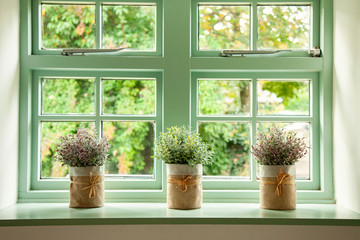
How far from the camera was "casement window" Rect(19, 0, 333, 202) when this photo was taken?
9.29 feet

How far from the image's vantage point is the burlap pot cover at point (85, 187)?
8.32 feet

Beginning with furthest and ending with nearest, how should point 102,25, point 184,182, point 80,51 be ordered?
point 102,25 < point 80,51 < point 184,182

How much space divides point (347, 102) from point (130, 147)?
1355 millimetres

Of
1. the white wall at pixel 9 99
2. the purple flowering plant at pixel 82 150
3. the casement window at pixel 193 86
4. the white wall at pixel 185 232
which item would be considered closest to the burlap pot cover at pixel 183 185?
the white wall at pixel 185 232

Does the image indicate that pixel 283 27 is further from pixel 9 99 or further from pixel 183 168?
pixel 9 99

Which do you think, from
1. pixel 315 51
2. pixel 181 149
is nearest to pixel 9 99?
pixel 181 149

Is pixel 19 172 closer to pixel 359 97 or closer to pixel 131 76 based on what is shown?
pixel 131 76

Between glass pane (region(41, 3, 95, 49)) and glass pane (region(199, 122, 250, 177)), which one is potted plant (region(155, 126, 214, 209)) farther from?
glass pane (region(41, 3, 95, 49))

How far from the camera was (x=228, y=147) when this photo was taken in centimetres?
289

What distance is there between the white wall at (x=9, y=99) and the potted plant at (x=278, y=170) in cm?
145

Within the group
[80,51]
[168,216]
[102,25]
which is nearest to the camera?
[168,216]

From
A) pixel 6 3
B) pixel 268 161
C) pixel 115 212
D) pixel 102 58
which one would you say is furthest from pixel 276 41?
pixel 6 3

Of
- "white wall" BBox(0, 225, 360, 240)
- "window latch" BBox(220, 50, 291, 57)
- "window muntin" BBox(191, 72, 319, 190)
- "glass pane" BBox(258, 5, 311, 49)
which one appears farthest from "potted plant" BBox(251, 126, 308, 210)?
"glass pane" BBox(258, 5, 311, 49)

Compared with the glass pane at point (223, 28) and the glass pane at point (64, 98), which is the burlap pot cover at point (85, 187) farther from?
the glass pane at point (223, 28)
